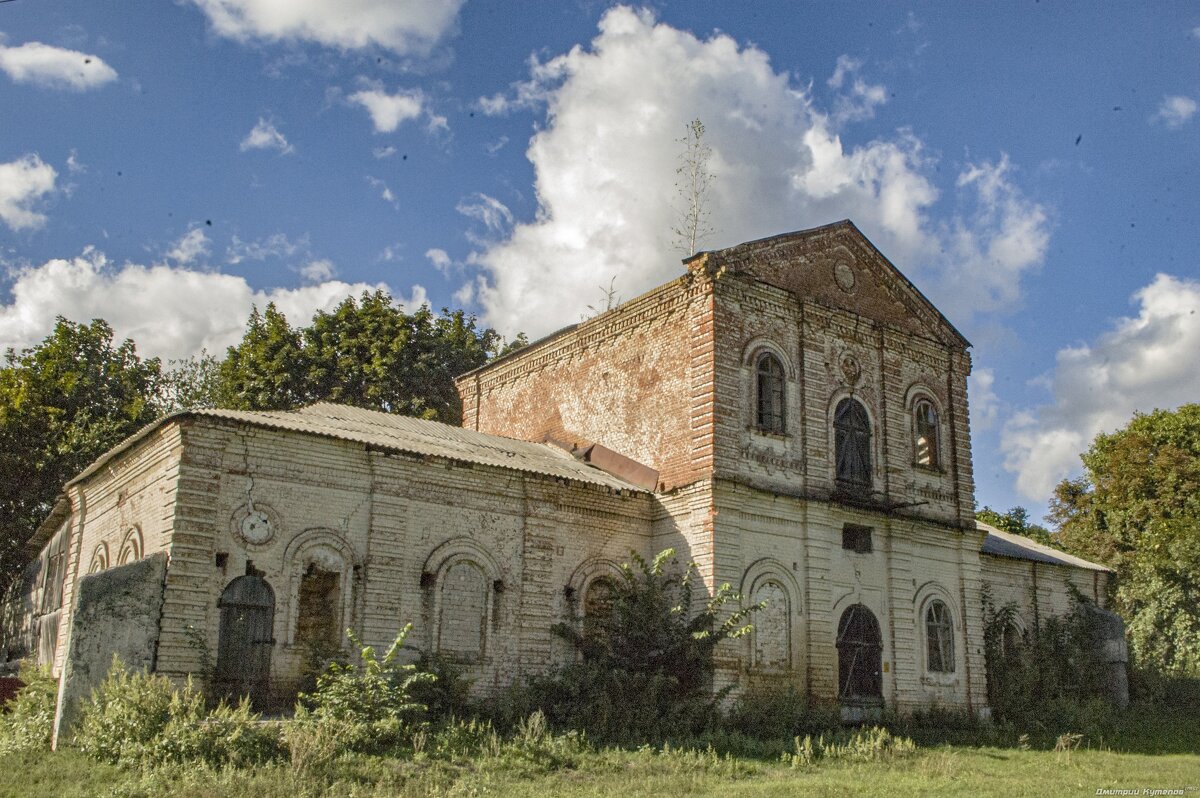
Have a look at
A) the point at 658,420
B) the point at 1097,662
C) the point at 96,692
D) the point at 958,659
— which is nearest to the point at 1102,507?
the point at 1097,662

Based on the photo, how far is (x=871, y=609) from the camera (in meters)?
19.1

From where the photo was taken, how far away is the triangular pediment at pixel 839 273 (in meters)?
18.9

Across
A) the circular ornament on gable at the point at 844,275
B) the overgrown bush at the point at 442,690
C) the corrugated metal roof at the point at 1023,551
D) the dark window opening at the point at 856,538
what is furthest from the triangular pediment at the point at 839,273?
the overgrown bush at the point at 442,690

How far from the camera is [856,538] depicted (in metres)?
19.4

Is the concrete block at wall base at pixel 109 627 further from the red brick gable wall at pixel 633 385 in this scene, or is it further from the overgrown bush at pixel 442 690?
the red brick gable wall at pixel 633 385

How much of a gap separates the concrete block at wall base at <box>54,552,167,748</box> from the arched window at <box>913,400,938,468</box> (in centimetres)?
1396

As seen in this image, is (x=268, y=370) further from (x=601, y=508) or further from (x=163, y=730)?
(x=163, y=730)

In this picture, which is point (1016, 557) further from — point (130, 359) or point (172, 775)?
point (130, 359)

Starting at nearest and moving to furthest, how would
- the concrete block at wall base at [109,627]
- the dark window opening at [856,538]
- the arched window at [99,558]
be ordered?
the concrete block at wall base at [109,627] < the arched window at [99,558] < the dark window opening at [856,538]

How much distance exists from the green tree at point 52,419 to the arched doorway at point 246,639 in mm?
13381

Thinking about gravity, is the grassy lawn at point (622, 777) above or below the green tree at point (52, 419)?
below

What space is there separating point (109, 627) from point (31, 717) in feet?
5.07

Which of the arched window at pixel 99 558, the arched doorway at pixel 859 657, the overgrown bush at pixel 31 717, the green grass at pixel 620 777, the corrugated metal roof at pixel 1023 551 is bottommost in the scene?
the green grass at pixel 620 777

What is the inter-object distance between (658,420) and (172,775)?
10143mm
